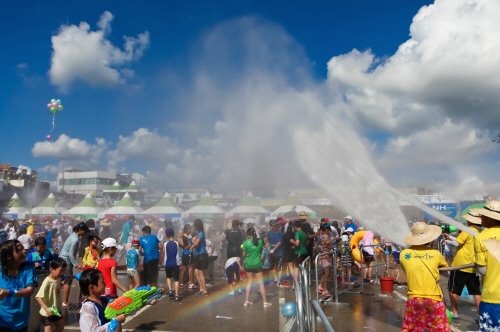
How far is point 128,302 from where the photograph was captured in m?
3.41

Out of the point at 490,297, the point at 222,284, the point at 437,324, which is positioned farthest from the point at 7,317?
the point at 222,284

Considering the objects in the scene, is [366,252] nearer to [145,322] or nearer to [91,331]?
[145,322]

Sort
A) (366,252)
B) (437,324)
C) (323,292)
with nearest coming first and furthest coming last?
(437,324)
(323,292)
(366,252)

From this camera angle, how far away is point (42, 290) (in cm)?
475

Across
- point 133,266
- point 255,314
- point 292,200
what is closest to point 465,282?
point 255,314

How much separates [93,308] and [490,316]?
147 inches

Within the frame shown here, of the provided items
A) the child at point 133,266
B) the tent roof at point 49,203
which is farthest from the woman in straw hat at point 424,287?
the tent roof at point 49,203

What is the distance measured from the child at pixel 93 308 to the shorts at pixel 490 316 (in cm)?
349

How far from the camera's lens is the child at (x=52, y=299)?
4604 mm

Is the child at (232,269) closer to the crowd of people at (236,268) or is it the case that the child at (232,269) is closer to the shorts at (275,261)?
the crowd of people at (236,268)

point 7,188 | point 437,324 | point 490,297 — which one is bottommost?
point 437,324

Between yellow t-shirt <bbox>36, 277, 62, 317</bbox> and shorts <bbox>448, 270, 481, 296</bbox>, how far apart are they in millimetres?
5931

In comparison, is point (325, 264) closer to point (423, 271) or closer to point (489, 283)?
point (423, 271)

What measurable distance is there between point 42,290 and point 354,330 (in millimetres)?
4842
